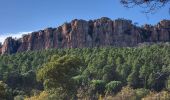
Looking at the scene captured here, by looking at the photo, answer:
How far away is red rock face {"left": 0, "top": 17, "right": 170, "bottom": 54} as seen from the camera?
180 m

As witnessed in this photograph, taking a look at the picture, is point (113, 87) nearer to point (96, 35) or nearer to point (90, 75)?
point (90, 75)

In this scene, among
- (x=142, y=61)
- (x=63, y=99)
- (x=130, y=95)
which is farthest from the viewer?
(x=142, y=61)

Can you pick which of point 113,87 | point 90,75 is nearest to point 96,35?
point 90,75

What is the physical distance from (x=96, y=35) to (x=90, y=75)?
259 ft

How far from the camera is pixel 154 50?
119 m

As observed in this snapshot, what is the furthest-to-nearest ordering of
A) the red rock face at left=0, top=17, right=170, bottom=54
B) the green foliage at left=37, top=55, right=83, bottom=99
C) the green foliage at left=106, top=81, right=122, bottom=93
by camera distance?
the red rock face at left=0, top=17, right=170, bottom=54 < the green foliage at left=106, top=81, right=122, bottom=93 < the green foliage at left=37, top=55, right=83, bottom=99

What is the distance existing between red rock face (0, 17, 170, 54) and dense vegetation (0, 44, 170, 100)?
45179mm

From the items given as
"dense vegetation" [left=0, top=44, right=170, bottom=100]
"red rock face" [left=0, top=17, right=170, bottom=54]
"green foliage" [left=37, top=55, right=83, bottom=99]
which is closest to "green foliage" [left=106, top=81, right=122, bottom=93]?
"dense vegetation" [left=0, top=44, right=170, bottom=100]

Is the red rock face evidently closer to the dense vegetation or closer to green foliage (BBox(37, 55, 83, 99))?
the dense vegetation

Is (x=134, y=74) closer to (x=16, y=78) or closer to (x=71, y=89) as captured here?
(x=16, y=78)

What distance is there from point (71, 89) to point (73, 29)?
5248 inches

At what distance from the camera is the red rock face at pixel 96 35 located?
180500 mm

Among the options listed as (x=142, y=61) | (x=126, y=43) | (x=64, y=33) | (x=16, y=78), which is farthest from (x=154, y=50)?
(x=64, y=33)

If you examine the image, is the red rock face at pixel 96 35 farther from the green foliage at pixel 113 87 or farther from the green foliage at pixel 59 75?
the green foliage at pixel 59 75
